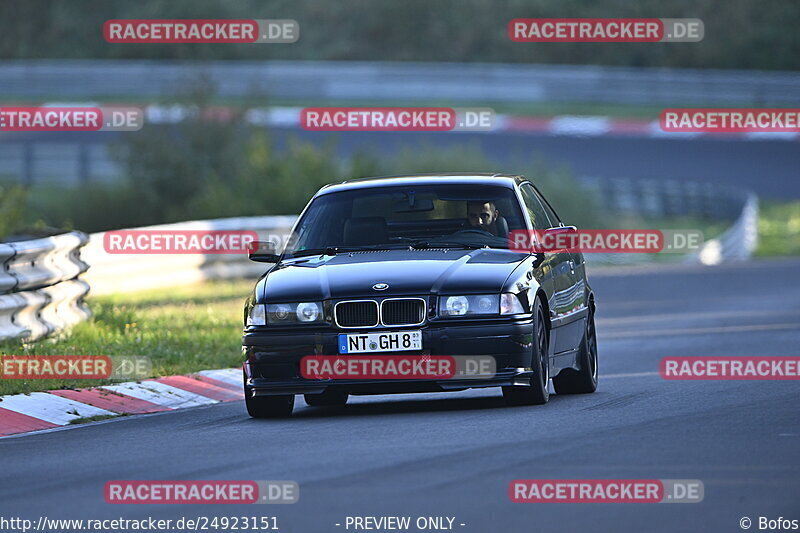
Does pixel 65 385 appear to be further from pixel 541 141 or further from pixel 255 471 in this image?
pixel 541 141

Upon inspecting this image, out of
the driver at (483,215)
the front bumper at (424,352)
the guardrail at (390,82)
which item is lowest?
the front bumper at (424,352)

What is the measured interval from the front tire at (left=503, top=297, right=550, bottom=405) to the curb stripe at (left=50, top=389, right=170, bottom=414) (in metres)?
2.63

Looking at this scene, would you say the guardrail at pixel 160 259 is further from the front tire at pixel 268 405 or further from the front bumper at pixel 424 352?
the front bumper at pixel 424 352

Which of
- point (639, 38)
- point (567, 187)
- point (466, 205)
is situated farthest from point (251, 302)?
point (639, 38)

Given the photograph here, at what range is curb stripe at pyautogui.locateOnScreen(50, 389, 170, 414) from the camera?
11.7m

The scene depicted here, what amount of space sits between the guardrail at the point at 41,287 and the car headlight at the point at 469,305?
4.15m

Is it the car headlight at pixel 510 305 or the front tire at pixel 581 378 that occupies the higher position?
the car headlight at pixel 510 305

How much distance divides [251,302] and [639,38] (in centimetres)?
4642

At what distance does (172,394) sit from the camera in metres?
12.5

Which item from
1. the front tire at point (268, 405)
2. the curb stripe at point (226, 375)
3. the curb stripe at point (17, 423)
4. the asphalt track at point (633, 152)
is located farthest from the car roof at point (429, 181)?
the asphalt track at point (633, 152)

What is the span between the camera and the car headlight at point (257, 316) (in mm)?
10391

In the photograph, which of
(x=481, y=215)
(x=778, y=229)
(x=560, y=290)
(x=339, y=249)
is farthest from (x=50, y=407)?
(x=778, y=229)

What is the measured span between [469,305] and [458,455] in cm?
203

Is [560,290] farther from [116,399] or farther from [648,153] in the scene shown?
[648,153]
